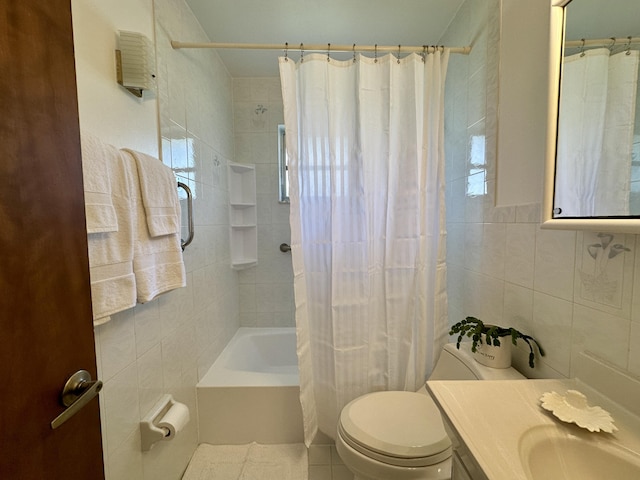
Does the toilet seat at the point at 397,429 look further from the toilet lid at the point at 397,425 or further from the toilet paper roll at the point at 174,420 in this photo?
the toilet paper roll at the point at 174,420

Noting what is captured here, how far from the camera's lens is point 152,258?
3.60 feet

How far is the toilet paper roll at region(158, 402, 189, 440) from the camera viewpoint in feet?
4.07

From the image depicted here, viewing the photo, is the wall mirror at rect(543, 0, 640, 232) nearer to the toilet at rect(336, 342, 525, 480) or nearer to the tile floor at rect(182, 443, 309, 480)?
the toilet at rect(336, 342, 525, 480)

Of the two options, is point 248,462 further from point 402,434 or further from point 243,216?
point 243,216

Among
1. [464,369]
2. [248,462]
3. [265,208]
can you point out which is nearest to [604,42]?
[464,369]

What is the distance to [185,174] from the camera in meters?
1.60

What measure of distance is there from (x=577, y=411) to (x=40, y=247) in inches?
48.1

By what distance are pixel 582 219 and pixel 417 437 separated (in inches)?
36.5

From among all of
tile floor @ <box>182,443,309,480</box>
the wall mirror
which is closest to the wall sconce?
the wall mirror

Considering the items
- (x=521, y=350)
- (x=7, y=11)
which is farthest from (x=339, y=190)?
(x=7, y=11)

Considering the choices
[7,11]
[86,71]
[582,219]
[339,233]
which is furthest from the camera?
[339,233]

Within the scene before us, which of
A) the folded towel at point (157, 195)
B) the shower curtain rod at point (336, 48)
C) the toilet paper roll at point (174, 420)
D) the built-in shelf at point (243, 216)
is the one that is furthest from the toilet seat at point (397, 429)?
the shower curtain rod at point (336, 48)

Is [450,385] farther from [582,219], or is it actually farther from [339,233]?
[339,233]

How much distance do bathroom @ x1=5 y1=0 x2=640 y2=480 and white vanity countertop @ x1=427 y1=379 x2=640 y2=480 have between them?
12cm
